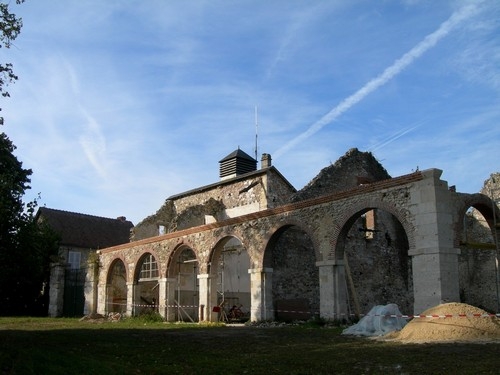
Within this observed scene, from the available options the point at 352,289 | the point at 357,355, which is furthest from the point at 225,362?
the point at 352,289

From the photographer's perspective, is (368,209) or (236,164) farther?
(236,164)

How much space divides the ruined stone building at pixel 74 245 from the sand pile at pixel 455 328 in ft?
73.9

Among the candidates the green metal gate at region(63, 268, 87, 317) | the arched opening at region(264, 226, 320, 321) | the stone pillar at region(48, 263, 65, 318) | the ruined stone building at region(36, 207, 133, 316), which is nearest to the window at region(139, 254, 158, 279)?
the ruined stone building at region(36, 207, 133, 316)

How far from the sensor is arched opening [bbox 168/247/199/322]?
80.2 feet

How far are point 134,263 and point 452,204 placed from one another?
16.8 m

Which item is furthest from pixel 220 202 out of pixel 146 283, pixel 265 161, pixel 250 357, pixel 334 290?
pixel 250 357

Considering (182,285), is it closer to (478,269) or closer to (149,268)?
(149,268)

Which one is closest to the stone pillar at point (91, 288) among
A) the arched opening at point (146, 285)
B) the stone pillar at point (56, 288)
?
the stone pillar at point (56, 288)

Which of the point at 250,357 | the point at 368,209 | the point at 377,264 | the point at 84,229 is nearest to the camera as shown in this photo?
the point at 250,357

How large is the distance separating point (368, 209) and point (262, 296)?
5619mm

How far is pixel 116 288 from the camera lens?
98.6ft

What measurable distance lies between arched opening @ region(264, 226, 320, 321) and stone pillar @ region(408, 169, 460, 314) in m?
7.82

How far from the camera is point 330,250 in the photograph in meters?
17.1

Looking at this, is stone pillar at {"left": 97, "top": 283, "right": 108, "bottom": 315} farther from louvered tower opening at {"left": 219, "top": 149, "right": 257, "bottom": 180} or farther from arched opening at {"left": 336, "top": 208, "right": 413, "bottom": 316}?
arched opening at {"left": 336, "top": 208, "right": 413, "bottom": 316}
